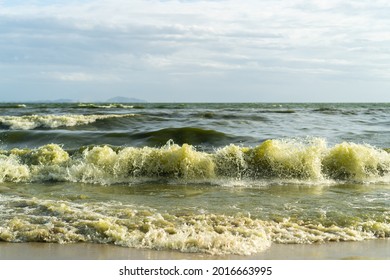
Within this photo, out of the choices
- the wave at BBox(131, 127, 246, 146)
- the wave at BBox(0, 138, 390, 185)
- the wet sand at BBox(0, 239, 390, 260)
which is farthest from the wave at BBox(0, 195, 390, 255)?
the wave at BBox(131, 127, 246, 146)

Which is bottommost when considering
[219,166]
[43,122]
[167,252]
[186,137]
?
[167,252]

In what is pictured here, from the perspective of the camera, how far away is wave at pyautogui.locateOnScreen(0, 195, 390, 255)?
5.95 m

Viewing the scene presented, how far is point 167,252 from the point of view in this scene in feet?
18.8

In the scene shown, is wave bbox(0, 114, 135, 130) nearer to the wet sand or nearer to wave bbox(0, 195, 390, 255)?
wave bbox(0, 195, 390, 255)

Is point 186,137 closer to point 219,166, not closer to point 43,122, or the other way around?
point 219,166

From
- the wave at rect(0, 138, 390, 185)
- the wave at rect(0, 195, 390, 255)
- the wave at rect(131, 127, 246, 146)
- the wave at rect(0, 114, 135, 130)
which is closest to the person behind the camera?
the wave at rect(0, 195, 390, 255)

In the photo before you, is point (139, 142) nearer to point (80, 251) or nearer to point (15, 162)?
point (15, 162)

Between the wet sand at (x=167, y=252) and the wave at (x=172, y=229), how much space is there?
153mm

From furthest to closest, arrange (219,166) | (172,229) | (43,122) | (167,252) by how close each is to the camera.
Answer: (43,122) → (219,166) → (172,229) → (167,252)

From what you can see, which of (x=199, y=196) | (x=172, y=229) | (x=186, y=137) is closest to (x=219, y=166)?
(x=199, y=196)

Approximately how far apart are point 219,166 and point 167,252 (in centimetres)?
592

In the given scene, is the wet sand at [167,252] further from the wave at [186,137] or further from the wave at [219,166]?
the wave at [186,137]

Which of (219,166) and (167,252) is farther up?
(219,166)

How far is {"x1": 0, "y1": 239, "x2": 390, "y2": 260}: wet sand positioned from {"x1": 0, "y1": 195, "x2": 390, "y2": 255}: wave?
15 centimetres
